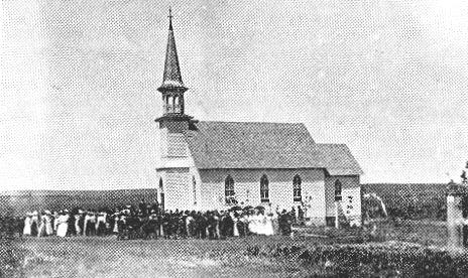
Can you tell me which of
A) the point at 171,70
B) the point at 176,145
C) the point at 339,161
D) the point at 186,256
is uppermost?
the point at 171,70

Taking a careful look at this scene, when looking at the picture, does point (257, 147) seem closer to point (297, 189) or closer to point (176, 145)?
point (297, 189)

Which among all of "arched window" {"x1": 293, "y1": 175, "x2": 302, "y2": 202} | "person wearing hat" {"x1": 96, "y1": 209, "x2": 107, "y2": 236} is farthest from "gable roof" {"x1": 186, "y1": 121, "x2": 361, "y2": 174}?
"person wearing hat" {"x1": 96, "y1": 209, "x2": 107, "y2": 236}

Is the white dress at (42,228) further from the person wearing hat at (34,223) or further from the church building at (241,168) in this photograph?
the church building at (241,168)

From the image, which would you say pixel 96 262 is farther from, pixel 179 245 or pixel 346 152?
pixel 346 152

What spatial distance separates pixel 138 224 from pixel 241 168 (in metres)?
10.9

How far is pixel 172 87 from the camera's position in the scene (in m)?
37.4

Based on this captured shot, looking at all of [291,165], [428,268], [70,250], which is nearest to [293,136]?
[291,165]

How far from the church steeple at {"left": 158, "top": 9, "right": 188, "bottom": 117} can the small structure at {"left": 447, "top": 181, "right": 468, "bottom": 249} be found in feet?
67.6

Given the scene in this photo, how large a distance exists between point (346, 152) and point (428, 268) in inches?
1059

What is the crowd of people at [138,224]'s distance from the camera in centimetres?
2656

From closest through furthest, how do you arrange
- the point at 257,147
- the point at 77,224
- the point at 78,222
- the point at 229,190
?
the point at 77,224 → the point at 78,222 → the point at 229,190 → the point at 257,147

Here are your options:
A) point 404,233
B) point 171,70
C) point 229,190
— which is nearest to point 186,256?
point 404,233

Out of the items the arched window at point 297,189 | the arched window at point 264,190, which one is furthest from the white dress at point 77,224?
the arched window at point 297,189

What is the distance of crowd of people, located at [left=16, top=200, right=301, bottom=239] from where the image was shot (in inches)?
1046
